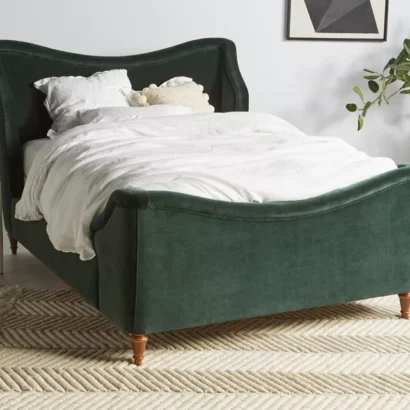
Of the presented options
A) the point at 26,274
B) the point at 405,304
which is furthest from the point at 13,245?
the point at 405,304

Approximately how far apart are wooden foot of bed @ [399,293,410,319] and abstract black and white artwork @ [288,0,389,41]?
203cm

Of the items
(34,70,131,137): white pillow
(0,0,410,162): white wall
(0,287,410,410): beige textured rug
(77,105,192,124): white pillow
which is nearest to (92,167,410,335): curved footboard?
(0,287,410,410): beige textured rug

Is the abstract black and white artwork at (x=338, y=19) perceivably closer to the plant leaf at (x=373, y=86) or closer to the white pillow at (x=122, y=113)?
the plant leaf at (x=373, y=86)

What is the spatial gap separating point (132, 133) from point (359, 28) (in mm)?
1958

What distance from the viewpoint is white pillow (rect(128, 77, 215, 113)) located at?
13.3 feet

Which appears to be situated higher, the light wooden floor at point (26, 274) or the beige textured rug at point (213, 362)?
the beige textured rug at point (213, 362)

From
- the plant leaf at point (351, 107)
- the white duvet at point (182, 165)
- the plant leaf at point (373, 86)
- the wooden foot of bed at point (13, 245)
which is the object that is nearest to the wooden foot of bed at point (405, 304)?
the white duvet at point (182, 165)

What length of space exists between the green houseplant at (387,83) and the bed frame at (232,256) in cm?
167

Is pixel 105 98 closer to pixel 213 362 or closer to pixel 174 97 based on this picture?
pixel 174 97

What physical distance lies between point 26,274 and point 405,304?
1.78m

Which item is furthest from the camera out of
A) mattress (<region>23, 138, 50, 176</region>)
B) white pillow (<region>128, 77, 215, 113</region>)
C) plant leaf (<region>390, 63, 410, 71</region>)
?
plant leaf (<region>390, 63, 410, 71</region>)

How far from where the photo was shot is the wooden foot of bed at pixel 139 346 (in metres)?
2.72

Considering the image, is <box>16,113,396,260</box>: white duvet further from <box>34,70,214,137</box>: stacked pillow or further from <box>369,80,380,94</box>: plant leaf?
<box>369,80,380,94</box>: plant leaf

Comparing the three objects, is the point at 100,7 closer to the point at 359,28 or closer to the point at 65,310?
the point at 359,28
